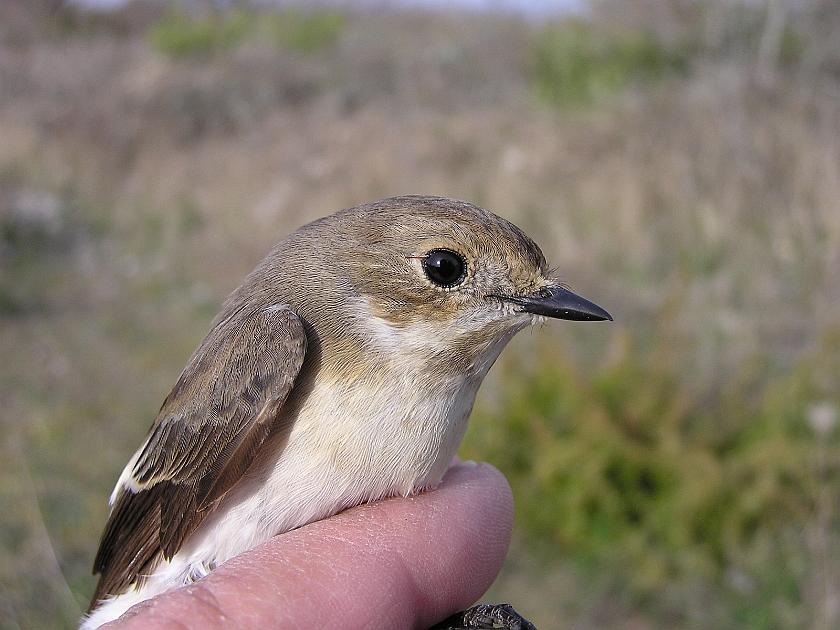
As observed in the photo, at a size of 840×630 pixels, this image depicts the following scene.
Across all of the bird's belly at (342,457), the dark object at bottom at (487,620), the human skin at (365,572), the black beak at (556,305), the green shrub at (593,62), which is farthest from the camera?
the green shrub at (593,62)

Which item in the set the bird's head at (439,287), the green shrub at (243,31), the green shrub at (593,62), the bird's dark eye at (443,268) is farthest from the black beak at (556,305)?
the green shrub at (243,31)

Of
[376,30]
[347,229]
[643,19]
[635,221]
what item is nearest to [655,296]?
[635,221]

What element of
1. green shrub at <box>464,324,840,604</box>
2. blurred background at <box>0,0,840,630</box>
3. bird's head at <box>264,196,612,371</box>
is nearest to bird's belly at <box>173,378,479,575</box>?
bird's head at <box>264,196,612,371</box>

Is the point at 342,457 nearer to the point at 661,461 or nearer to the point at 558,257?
the point at 661,461

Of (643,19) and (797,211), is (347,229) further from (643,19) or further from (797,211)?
(643,19)

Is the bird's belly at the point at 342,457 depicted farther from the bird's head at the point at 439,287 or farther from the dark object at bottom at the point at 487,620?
the dark object at bottom at the point at 487,620

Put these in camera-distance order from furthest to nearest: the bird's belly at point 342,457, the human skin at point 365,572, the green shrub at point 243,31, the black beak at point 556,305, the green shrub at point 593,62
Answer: the green shrub at point 243,31 → the green shrub at point 593,62 → the black beak at point 556,305 → the bird's belly at point 342,457 → the human skin at point 365,572

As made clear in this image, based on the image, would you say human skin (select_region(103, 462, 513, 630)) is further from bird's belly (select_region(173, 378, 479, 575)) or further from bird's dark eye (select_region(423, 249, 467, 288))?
bird's dark eye (select_region(423, 249, 467, 288))
